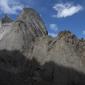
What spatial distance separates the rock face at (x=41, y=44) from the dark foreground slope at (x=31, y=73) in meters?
0.94

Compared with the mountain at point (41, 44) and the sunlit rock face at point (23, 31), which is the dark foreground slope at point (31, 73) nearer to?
the mountain at point (41, 44)

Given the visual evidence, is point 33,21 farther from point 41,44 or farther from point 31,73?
point 31,73

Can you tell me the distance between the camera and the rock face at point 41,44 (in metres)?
40.6

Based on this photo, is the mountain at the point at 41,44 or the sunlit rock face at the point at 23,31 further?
the sunlit rock face at the point at 23,31

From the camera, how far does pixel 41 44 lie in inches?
1694

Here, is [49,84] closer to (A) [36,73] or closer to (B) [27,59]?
(A) [36,73]

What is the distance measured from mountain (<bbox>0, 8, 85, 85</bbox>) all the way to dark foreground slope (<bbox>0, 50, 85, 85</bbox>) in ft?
2.70

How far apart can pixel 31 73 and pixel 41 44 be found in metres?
5.61

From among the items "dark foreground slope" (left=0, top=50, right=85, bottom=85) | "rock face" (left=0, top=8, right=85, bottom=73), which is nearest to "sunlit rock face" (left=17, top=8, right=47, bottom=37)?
"rock face" (left=0, top=8, right=85, bottom=73)

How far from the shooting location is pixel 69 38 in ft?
136

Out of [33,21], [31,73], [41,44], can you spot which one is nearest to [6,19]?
[33,21]

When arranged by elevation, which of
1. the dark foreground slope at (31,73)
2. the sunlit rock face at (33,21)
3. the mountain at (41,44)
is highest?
the sunlit rock face at (33,21)

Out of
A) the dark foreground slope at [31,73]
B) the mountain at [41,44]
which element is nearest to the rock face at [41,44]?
the mountain at [41,44]

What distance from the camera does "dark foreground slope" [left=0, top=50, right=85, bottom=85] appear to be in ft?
122
